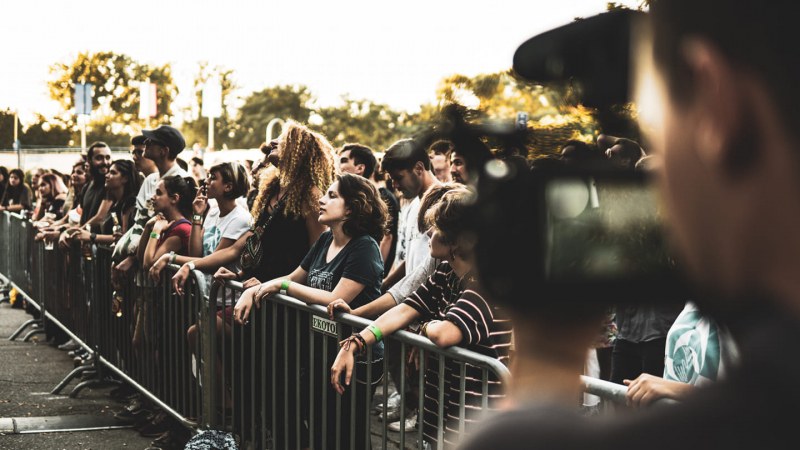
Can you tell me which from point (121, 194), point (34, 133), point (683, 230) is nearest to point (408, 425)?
point (121, 194)

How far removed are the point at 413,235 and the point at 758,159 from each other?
5.45m

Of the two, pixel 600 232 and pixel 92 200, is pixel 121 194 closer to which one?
pixel 92 200

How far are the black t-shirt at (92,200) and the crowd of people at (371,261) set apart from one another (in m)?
0.02

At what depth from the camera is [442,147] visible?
823 millimetres

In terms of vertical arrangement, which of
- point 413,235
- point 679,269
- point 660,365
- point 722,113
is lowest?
point 660,365

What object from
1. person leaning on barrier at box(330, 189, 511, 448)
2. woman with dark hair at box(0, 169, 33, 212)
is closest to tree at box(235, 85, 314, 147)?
woman with dark hair at box(0, 169, 33, 212)

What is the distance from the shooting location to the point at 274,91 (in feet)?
284

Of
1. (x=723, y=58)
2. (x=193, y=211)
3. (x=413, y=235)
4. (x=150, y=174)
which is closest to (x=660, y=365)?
(x=413, y=235)

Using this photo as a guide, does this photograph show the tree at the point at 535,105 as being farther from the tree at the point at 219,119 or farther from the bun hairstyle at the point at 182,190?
the tree at the point at 219,119

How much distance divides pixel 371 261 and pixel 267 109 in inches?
3357

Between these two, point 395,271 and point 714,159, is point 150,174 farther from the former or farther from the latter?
point 714,159

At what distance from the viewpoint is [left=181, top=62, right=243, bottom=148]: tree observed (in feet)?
265

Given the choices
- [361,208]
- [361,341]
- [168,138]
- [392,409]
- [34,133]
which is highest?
[168,138]

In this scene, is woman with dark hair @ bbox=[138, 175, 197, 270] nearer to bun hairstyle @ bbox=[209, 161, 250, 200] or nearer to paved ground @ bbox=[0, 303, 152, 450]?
bun hairstyle @ bbox=[209, 161, 250, 200]
